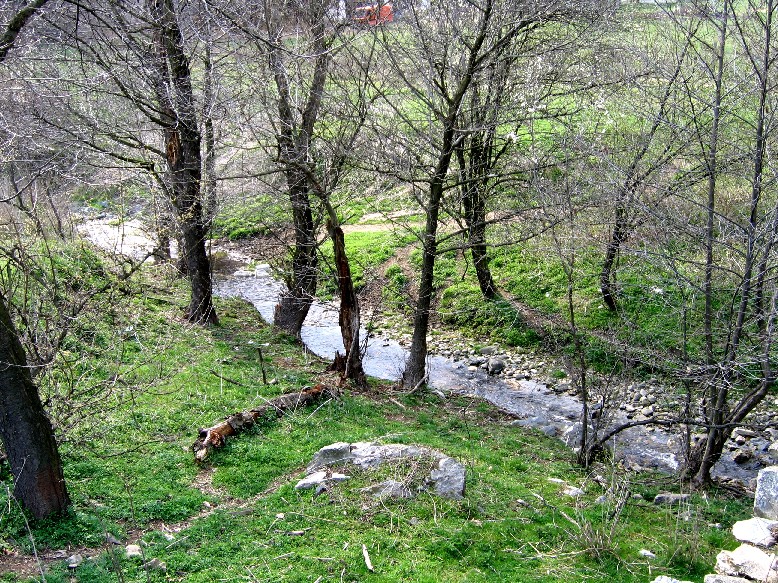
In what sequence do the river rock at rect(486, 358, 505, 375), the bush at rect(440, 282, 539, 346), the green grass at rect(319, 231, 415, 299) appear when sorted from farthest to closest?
the green grass at rect(319, 231, 415, 299), the bush at rect(440, 282, 539, 346), the river rock at rect(486, 358, 505, 375)

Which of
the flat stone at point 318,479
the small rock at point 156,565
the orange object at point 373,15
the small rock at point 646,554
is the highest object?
the orange object at point 373,15

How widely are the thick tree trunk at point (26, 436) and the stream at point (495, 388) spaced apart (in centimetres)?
569

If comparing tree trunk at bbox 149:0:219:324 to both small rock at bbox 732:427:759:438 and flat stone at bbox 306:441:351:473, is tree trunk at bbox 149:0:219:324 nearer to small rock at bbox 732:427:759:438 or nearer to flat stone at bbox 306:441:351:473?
flat stone at bbox 306:441:351:473

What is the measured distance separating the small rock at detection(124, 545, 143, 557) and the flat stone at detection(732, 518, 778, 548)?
528cm

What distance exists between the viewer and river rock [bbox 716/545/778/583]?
5738 millimetres

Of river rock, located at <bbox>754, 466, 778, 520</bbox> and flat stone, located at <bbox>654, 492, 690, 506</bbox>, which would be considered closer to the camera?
river rock, located at <bbox>754, 466, 778, 520</bbox>

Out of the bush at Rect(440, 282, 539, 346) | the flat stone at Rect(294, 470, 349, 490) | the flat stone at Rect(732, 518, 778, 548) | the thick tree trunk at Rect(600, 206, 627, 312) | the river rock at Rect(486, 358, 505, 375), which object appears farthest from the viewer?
the bush at Rect(440, 282, 539, 346)

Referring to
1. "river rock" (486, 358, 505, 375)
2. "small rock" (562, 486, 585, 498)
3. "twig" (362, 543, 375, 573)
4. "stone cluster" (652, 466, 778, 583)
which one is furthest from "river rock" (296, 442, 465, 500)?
"river rock" (486, 358, 505, 375)

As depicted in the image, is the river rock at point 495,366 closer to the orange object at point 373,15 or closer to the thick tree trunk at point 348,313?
the thick tree trunk at point 348,313

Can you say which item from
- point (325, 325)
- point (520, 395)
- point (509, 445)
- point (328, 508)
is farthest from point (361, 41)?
point (328, 508)

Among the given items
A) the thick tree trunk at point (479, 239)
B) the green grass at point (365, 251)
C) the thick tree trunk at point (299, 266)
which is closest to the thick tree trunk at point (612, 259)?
the thick tree trunk at point (479, 239)

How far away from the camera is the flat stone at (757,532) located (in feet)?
21.5

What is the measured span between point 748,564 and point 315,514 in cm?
368

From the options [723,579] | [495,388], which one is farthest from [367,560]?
[495,388]
